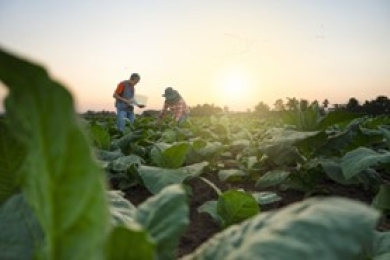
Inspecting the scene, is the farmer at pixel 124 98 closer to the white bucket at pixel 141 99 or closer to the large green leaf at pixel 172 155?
the white bucket at pixel 141 99

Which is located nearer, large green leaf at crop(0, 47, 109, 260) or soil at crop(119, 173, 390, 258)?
large green leaf at crop(0, 47, 109, 260)

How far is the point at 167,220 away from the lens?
0.77 m

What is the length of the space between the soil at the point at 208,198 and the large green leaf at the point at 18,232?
1.59m

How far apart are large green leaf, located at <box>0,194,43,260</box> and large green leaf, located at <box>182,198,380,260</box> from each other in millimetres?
359

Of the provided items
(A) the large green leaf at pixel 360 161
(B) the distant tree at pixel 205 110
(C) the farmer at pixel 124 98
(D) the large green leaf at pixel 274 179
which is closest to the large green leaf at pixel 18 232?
(A) the large green leaf at pixel 360 161

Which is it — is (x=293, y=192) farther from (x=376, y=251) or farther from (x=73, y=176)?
(x=73, y=176)

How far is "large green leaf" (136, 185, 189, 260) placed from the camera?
2.48ft

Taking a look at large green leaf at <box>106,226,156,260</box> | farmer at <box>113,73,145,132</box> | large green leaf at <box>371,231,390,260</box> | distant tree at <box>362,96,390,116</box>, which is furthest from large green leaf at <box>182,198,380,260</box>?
distant tree at <box>362,96,390,116</box>

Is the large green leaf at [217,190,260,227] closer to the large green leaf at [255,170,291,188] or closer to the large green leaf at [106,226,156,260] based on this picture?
the large green leaf at [106,226,156,260]

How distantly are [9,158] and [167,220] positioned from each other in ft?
0.99

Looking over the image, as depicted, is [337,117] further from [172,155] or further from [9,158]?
[9,158]

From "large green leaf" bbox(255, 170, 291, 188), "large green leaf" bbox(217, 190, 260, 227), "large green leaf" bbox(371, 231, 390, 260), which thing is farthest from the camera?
"large green leaf" bbox(255, 170, 291, 188)

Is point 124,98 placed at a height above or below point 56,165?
above

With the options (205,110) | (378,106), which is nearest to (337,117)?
(378,106)
